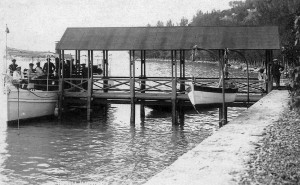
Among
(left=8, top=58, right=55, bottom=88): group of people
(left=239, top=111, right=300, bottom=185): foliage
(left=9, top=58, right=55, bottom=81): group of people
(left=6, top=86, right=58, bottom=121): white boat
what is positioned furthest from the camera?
(left=9, top=58, right=55, bottom=81): group of people

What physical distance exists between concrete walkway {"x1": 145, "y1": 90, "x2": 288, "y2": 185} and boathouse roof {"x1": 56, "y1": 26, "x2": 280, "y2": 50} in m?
9.35

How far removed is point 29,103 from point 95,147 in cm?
826

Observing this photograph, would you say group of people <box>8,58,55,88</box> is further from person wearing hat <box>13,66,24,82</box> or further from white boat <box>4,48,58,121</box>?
white boat <box>4,48,58,121</box>

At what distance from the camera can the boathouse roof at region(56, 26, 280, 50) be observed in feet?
78.5

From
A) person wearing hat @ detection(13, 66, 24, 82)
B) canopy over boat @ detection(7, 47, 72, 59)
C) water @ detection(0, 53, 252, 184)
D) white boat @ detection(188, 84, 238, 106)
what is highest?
canopy over boat @ detection(7, 47, 72, 59)

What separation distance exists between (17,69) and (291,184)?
21385mm

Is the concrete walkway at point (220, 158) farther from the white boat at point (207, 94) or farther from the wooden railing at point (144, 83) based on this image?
the wooden railing at point (144, 83)

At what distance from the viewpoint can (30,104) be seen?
25.9 meters

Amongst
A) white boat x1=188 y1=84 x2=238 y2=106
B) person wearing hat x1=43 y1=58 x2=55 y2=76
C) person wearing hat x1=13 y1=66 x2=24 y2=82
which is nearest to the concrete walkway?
white boat x1=188 y1=84 x2=238 y2=106

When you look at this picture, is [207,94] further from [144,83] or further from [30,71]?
[30,71]

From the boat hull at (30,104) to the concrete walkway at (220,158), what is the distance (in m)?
14.5

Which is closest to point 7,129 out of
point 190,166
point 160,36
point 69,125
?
point 69,125

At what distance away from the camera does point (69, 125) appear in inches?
1000

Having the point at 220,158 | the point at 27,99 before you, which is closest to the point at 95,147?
the point at 27,99
